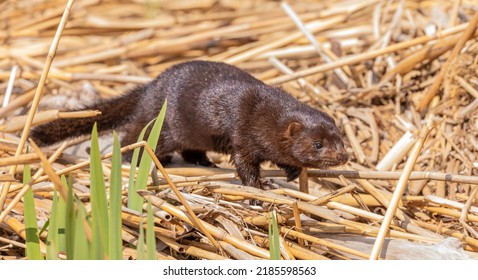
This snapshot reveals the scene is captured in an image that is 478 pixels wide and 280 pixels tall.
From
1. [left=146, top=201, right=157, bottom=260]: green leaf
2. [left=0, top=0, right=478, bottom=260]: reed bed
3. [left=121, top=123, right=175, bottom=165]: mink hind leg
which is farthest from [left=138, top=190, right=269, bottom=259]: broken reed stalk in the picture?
[left=121, top=123, right=175, bottom=165]: mink hind leg

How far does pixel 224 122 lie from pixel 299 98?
54.1 inches

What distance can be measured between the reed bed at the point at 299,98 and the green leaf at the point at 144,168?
36 millimetres

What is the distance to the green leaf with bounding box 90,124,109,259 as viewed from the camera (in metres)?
2.73

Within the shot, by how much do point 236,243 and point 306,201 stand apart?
721mm

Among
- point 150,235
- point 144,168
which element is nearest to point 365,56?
point 144,168

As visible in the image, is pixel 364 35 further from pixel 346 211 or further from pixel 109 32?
pixel 346 211

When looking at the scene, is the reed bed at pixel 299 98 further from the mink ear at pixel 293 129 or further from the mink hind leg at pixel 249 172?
the mink ear at pixel 293 129

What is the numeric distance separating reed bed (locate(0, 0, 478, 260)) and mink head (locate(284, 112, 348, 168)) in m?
0.12

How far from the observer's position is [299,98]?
6.00 m

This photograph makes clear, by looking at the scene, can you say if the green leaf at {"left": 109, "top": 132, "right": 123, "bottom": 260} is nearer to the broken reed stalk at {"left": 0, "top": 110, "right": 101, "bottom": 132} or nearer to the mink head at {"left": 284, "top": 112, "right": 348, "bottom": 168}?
the broken reed stalk at {"left": 0, "top": 110, "right": 101, "bottom": 132}

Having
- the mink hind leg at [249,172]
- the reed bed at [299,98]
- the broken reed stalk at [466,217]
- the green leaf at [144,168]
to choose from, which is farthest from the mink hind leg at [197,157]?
the broken reed stalk at [466,217]

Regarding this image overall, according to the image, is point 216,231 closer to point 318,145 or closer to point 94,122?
point 318,145

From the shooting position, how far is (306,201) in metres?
4.16

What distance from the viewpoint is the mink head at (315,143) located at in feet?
14.4
